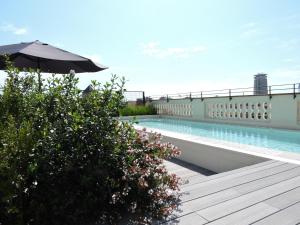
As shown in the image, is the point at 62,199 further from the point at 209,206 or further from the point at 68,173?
the point at 209,206

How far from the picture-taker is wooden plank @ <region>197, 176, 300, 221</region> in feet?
6.81

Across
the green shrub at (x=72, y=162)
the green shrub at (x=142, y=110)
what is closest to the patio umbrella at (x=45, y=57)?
the green shrub at (x=72, y=162)

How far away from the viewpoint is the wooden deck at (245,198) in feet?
6.52

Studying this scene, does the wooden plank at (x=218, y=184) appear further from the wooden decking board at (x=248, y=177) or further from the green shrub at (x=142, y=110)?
the green shrub at (x=142, y=110)

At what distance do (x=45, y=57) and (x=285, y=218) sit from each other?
3863 mm

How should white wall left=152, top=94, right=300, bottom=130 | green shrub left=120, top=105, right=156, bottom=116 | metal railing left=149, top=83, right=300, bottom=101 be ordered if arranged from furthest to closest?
green shrub left=120, top=105, right=156, bottom=116 → metal railing left=149, top=83, right=300, bottom=101 → white wall left=152, top=94, right=300, bottom=130

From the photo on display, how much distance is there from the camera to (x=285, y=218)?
198cm

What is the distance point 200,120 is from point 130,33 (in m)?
6.01

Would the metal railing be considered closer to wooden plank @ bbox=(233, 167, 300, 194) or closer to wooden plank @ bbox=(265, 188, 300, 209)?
wooden plank @ bbox=(233, 167, 300, 194)

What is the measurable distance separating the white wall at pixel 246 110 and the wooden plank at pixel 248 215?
8.56 metres

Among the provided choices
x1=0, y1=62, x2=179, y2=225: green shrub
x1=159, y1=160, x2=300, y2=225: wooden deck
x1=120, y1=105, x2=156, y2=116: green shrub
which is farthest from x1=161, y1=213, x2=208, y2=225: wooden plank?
x1=120, y1=105, x2=156, y2=116: green shrub

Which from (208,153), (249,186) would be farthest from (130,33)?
(249,186)

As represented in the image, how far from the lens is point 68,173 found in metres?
1.97

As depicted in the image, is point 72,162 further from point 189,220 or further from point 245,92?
point 245,92
